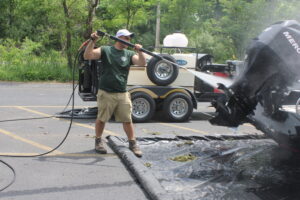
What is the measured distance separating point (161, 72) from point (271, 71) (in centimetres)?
417

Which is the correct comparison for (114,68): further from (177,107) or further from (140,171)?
(177,107)

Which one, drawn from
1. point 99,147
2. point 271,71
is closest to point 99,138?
point 99,147

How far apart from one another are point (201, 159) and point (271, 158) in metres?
1.07

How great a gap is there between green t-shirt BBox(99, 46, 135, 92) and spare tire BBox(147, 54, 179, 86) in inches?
113

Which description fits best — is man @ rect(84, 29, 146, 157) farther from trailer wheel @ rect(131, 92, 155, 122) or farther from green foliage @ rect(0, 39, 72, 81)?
green foliage @ rect(0, 39, 72, 81)

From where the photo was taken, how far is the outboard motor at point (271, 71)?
4.96 meters

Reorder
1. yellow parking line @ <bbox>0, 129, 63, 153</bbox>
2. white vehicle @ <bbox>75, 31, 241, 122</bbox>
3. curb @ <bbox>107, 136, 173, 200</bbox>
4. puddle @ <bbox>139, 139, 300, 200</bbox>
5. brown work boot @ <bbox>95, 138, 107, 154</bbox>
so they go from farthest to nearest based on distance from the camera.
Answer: white vehicle @ <bbox>75, 31, 241, 122</bbox>
yellow parking line @ <bbox>0, 129, 63, 153</bbox>
brown work boot @ <bbox>95, 138, 107, 154</bbox>
puddle @ <bbox>139, 139, 300, 200</bbox>
curb @ <bbox>107, 136, 173, 200</bbox>

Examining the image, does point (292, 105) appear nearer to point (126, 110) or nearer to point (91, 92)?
point (126, 110)

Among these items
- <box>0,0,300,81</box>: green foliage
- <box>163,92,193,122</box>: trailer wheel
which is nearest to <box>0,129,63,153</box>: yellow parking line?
<box>163,92,193,122</box>: trailer wheel

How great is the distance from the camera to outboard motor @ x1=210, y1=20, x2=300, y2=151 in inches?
195

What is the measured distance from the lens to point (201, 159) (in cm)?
571

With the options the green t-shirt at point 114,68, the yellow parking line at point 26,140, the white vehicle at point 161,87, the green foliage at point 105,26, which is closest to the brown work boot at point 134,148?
the green t-shirt at point 114,68

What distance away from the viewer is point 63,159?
576 centimetres

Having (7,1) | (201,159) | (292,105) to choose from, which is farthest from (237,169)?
(7,1)
